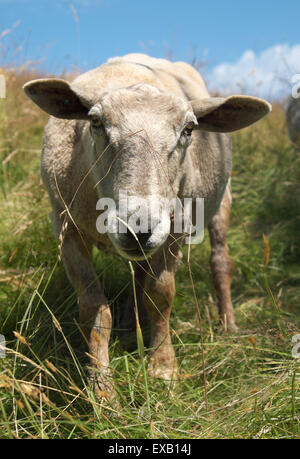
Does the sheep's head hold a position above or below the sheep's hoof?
above

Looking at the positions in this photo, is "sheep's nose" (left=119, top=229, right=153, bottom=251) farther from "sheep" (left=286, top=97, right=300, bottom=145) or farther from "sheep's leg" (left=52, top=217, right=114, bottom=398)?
"sheep" (left=286, top=97, right=300, bottom=145)

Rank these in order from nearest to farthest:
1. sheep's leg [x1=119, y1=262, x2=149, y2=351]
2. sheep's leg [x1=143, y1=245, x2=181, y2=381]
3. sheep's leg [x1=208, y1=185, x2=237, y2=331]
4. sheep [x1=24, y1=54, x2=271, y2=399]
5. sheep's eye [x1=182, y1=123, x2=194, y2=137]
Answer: sheep [x1=24, y1=54, x2=271, y2=399] → sheep's eye [x1=182, y1=123, x2=194, y2=137] → sheep's leg [x1=143, y1=245, x2=181, y2=381] → sheep's leg [x1=119, y1=262, x2=149, y2=351] → sheep's leg [x1=208, y1=185, x2=237, y2=331]

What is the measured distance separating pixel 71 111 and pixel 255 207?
428cm

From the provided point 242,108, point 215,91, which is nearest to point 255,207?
point 215,91

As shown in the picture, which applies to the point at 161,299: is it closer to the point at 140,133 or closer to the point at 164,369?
the point at 164,369

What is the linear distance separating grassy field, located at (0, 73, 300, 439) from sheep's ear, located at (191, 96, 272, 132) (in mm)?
980

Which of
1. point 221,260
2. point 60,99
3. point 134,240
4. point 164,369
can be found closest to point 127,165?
point 134,240

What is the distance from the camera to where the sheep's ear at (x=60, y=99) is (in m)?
2.76

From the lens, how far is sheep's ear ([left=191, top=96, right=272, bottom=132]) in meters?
2.90

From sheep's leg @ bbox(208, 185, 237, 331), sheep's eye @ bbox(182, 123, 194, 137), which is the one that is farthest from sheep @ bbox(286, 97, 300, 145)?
sheep's eye @ bbox(182, 123, 194, 137)

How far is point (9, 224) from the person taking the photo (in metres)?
4.71

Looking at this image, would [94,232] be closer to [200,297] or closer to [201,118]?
[201,118]
